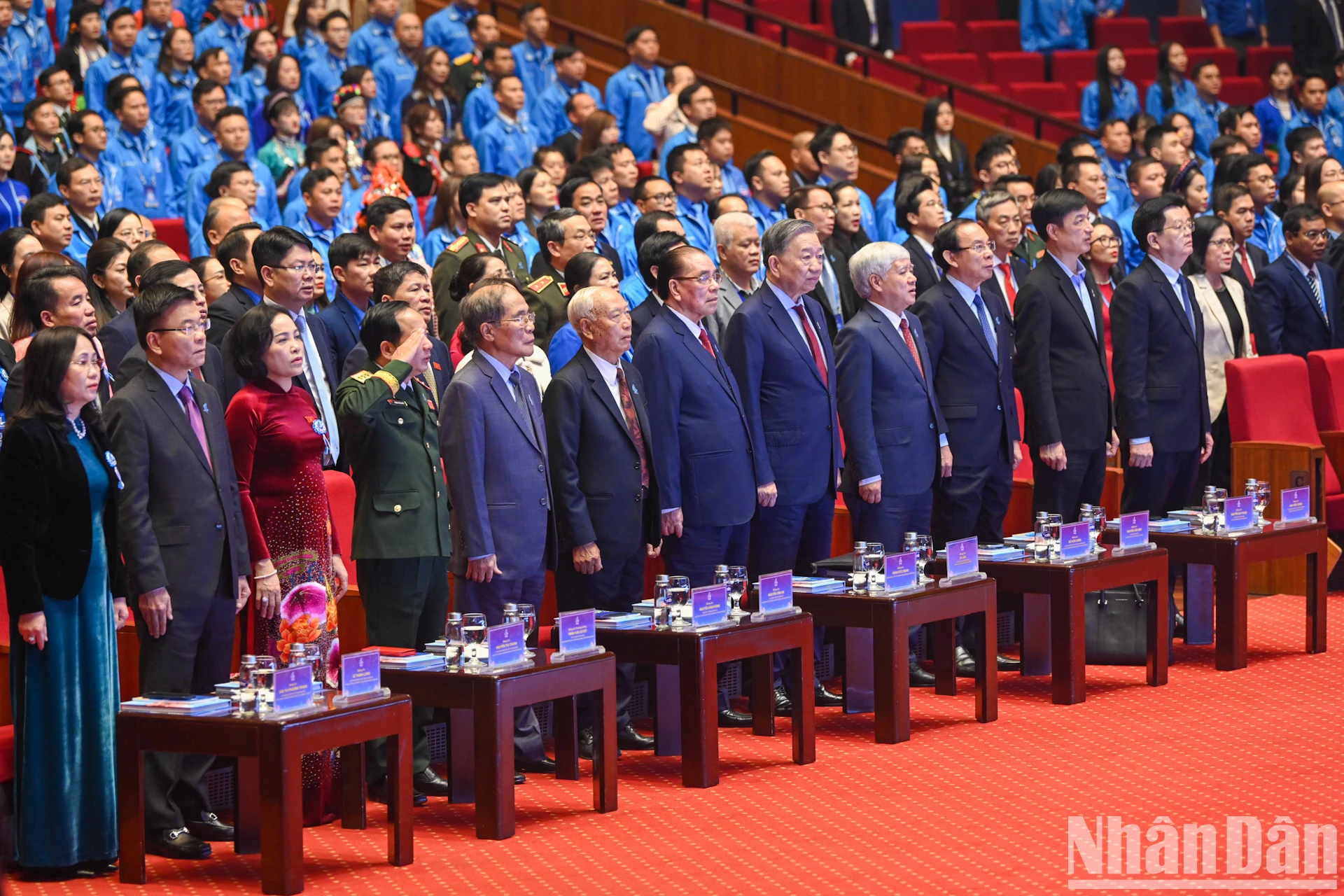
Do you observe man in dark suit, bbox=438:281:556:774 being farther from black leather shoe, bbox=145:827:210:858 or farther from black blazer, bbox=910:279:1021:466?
black blazer, bbox=910:279:1021:466

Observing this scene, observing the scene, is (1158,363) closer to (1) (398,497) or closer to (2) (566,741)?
(2) (566,741)

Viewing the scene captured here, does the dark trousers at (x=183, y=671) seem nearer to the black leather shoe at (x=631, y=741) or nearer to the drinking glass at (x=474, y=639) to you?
the drinking glass at (x=474, y=639)

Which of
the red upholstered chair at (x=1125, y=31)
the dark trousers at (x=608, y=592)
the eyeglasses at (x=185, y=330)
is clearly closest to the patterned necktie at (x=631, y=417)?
the dark trousers at (x=608, y=592)

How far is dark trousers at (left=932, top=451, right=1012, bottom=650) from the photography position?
18.7 feet

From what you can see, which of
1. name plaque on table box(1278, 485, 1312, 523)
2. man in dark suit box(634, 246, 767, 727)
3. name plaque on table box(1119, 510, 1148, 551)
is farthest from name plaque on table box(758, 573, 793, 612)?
name plaque on table box(1278, 485, 1312, 523)

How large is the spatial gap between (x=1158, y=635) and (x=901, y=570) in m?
0.97

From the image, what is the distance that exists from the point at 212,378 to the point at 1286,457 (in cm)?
384

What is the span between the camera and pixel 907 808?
4.21m

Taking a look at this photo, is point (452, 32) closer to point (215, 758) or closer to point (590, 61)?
point (590, 61)

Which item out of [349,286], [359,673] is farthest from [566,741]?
[349,286]

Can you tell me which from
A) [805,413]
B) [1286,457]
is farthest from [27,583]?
[1286,457]

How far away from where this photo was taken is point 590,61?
38.4 feet

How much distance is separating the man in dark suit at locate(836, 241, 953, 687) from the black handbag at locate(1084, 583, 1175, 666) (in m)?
0.66

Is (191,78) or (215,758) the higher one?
(191,78)
